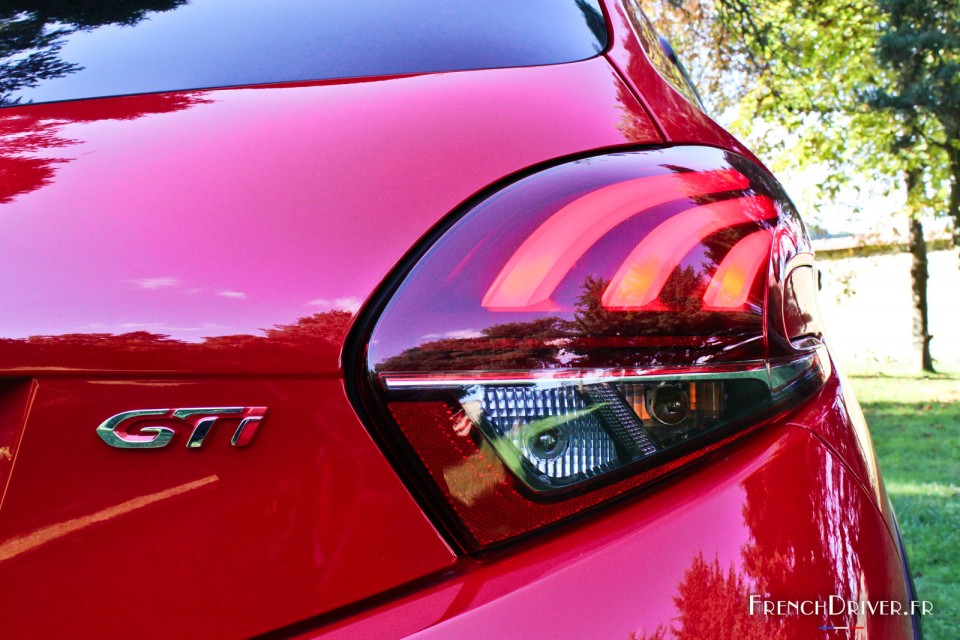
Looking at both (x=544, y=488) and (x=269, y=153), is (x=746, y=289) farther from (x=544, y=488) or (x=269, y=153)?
(x=269, y=153)

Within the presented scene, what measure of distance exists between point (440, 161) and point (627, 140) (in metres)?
0.25

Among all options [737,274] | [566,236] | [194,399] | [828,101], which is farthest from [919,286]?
[194,399]

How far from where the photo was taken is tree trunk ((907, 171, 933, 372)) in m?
14.7

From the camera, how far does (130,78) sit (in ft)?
3.88

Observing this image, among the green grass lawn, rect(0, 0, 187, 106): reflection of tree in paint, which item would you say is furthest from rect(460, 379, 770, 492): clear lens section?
the green grass lawn

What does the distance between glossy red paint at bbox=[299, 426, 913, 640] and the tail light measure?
41 mm

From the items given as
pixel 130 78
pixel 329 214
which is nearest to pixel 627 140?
pixel 329 214

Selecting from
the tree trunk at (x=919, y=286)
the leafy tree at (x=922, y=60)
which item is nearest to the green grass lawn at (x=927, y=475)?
the tree trunk at (x=919, y=286)

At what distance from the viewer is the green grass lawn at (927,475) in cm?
391

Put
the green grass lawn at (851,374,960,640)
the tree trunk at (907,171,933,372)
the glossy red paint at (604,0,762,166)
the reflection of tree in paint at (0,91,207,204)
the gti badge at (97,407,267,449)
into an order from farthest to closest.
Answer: the tree trunk at (907,171,933,372) → the green grass lawn at (851,374,960,640) → the glossy red paint at (604,0,762,166) → the reflection of tree in paint at (0,91,207,204) → the gti badge at (97,407,267,449)

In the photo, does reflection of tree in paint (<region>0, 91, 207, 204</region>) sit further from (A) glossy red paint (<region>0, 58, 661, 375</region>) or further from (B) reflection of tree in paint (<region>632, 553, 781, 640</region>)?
(B) reflection of tree in paint (<region>632, 553, 781, 640</region>)

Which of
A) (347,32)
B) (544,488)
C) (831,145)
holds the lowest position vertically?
(831,145)

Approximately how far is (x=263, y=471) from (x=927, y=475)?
6.78m

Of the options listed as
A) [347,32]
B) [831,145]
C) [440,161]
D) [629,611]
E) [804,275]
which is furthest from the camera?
[831,145]
